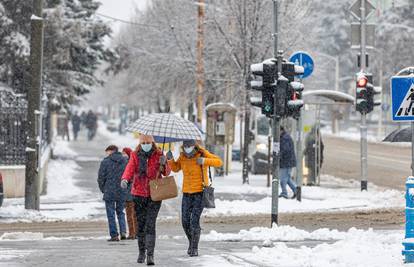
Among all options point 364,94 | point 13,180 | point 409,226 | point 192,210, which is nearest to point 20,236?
point 192,210

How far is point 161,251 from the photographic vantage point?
538 inches

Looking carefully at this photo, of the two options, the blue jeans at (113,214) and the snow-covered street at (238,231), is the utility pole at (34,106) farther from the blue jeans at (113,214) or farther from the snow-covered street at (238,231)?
the blue jeans at (113,214)

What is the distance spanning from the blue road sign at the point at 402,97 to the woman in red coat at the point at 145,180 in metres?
2.94

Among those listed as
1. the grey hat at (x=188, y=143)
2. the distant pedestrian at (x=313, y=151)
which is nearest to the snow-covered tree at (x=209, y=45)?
the distant pedestrian at (x=313, y=151)

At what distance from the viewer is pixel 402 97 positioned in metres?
11.9

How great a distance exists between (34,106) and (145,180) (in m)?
9.19

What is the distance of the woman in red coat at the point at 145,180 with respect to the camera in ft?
39.4

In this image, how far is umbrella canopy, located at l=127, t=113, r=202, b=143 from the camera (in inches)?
476

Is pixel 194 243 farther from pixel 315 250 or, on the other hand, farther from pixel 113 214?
pixel 113 214

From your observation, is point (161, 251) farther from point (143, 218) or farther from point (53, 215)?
point (53, 215)

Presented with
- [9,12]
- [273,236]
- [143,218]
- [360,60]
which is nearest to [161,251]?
[143,218]

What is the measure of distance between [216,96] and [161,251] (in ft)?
86.8

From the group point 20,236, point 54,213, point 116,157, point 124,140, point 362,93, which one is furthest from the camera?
point 124,140

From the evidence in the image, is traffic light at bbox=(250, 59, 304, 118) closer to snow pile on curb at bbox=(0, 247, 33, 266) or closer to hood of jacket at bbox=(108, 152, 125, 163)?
hood of jacket at bbox=(108, 152, 125, 163)
